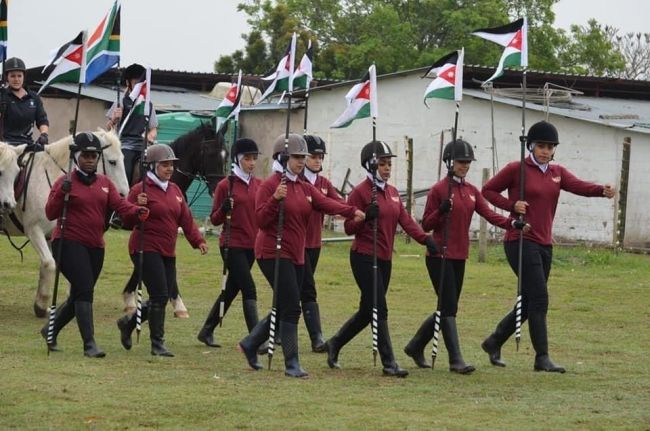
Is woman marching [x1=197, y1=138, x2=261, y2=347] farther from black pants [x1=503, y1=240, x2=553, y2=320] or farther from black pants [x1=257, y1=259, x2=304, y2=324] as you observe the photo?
black pants [x1=503, y1=240, x2=553, y2=320]

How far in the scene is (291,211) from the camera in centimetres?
1359

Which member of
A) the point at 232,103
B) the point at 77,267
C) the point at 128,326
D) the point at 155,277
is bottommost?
the point at 128,326

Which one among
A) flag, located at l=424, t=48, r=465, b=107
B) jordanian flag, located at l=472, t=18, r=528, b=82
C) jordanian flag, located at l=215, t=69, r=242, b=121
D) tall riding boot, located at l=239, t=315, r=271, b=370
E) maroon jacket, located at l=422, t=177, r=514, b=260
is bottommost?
tall riding boot, located at l=239, t=315, r=271, b=370

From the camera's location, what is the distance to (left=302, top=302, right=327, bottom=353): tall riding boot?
617 inches

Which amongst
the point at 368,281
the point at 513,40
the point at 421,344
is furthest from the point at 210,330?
the point at 513,40

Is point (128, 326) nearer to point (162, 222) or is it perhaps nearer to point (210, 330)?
point (210, 330)

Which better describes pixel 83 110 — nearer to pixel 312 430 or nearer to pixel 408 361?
pixel 408 361

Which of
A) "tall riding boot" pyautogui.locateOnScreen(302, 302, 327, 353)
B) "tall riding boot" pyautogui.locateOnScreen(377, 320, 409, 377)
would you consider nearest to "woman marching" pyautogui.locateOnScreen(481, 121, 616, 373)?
"tall riding boot" pyautogui.locateOnScreen(377, 320, 409, 377)

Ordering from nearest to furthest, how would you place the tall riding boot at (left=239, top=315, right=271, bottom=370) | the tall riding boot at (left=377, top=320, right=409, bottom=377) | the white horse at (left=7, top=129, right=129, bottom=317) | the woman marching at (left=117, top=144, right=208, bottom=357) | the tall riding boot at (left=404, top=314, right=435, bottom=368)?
the tall riding boot at (left=377, top=320, right=409, bottom=377)
the tall riding boot at (left=239, top=315, right=271, bottom=370)
the tall riding boot at (left=404, top=314, right=435, bottom=368)
the woman marching at (left=117, top=144, right=208, bottom=357)
the white horse at (left=7, top=129, right=129, bottom=317)

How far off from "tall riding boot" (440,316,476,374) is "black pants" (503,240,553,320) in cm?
88

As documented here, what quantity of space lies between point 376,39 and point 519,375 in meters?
58.8

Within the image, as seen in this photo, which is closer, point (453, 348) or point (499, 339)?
point (453, 348)

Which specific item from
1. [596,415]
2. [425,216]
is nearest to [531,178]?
[425,216]

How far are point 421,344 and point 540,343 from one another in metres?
1.21
